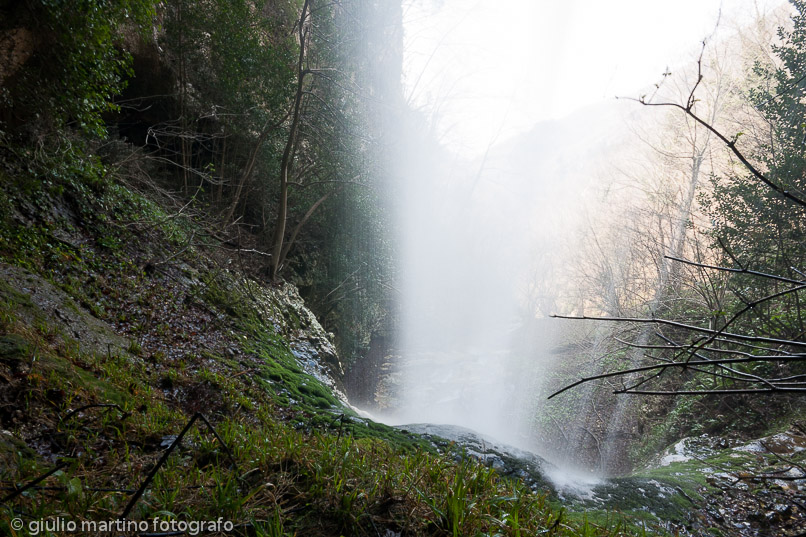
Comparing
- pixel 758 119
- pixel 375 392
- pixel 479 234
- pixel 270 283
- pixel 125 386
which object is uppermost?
pixel 479 234

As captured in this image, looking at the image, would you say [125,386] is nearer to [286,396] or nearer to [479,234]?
[286,396]

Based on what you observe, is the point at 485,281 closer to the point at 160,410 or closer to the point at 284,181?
the point at 284,181

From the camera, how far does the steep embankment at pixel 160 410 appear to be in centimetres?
153

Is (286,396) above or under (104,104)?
under

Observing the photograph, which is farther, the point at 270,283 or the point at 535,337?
the point at 535,337

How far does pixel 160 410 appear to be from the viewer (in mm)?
2617

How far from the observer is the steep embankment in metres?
1.53

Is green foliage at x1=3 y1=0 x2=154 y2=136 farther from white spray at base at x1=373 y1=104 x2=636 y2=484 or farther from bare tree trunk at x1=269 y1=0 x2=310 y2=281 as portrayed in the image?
white spray at base at x1=373 y1=104 x2=636 y2=484

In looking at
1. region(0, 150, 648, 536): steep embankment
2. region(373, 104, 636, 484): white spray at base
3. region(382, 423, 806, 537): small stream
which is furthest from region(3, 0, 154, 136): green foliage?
region(373, 104, 636, 484): white spray at base

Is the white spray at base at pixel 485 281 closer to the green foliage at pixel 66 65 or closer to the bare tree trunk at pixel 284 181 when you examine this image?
the bare tree trunk at pixel 284 181

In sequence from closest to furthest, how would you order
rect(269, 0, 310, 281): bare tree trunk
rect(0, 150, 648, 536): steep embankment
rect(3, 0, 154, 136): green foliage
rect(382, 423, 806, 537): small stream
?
rect(0, 150, 648, 536): steep embankment, rect(382, 423, 806, 537): small stream, rect(3, 0, 154, 136): green foliage, rect(269, 0, 310, 281): bare tree trunk

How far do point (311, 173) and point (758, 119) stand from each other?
10.5 metres

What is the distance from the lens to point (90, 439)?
2029mm

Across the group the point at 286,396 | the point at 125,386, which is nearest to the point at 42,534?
the point at 125,386
